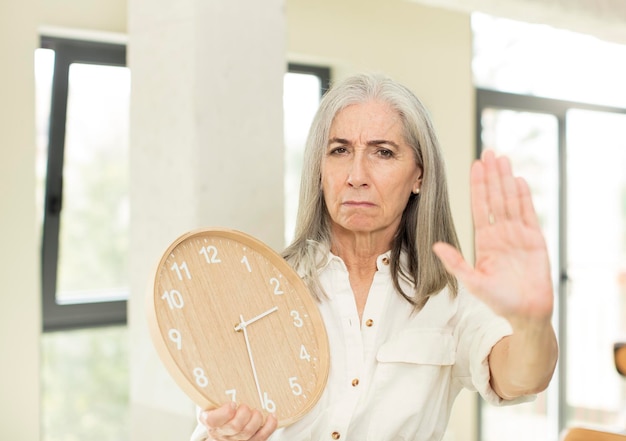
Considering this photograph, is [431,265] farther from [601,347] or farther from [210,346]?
[601,347]

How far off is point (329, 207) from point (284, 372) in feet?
1.25

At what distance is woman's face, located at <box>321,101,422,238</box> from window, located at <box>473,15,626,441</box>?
11.3ft

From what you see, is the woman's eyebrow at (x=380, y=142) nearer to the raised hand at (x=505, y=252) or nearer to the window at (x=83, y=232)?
the raised hand at (x=505, y=252)

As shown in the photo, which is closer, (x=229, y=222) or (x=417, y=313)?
(x=417, y=313)

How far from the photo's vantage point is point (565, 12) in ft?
11.5

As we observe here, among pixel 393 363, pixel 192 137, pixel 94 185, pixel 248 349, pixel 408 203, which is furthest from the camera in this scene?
pixel 94 185

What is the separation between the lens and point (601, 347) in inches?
221

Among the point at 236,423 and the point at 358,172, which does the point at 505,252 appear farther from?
the point at 236,423

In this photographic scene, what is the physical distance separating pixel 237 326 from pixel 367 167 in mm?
443

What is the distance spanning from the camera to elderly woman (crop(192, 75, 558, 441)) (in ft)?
5.36

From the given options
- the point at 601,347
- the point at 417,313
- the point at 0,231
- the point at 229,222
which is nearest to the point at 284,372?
the point at 417,313

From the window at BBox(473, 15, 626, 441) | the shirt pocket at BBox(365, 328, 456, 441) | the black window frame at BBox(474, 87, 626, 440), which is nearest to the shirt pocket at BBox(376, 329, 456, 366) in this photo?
the shirt pocket at BBox(365, 328, 456, 441)

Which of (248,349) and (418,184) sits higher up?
(418,184)

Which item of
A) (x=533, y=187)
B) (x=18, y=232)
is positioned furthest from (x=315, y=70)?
(x=533, y=187)
